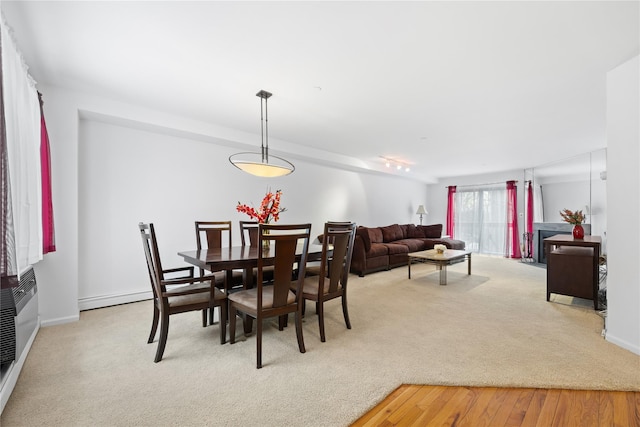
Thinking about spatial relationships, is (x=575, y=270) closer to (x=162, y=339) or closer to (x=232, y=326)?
(x=232, y=326)

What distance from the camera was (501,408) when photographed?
1.65 meters

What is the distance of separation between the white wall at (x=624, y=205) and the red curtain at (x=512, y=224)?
5.58m

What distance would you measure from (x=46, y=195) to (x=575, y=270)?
5861 mm

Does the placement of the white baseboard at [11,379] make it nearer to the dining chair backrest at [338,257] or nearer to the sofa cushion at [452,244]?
the dining chair backrest at [338,257]

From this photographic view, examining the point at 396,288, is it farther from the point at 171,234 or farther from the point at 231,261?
the point at 171,234

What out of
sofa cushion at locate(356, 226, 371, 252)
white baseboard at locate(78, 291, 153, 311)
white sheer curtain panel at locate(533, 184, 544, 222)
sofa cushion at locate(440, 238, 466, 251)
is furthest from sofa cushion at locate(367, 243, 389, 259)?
white sheer curtain panel at locate(533, 184, 544, 222)

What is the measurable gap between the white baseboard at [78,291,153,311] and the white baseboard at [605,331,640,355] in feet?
16.3

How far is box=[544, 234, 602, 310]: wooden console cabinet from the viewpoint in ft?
10.7

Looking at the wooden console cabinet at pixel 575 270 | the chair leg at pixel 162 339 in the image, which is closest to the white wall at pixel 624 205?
the wooden console cabinet at pixel 575 270

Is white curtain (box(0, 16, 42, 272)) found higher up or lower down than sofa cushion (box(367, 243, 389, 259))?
higher up

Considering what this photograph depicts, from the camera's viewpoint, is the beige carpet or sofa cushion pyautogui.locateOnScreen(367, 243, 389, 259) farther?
sofa cushion pyautogui.locateOnScreen(367, 243, 389, 259)

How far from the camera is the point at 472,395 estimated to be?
1.77m

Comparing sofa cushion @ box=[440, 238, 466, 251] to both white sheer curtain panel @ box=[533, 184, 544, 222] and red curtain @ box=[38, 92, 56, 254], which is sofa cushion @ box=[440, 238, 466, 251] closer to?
white sheer curtain panel @ box=[533, 184, 544, 222]

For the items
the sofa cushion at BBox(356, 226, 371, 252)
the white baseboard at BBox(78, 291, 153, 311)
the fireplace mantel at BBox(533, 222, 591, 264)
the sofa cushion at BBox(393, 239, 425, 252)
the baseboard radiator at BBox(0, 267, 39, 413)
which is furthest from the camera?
the fireplace mantel at BBox(533, 222, 591, 264)
